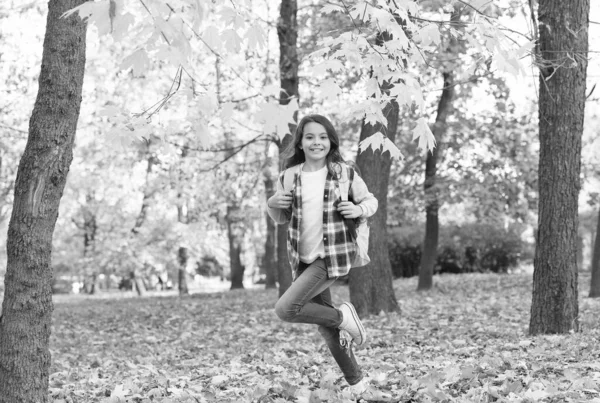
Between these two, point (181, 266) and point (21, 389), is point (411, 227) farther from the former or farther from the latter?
point (21, 389)

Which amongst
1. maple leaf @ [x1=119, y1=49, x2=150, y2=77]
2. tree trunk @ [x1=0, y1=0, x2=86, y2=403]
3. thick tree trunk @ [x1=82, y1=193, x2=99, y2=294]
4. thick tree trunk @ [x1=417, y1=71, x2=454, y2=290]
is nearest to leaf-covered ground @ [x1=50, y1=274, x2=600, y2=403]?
tree trunk @ [x1=0, y1=0, x2=86, y2=403]

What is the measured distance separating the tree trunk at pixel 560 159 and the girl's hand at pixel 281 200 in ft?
12.4

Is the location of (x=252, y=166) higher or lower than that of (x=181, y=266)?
higher

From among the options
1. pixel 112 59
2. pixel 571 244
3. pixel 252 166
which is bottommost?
pixel 571 244

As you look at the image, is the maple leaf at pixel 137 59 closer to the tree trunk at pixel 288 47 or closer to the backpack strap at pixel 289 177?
the backpack strap at pixel 289 177

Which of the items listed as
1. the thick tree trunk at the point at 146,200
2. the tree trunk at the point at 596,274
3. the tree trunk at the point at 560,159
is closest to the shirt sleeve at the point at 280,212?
the tree trunk at the point at 560,159

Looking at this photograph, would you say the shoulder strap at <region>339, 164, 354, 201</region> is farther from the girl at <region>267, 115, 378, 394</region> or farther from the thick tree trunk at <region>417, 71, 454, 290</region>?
the thick tree trunk at <region>417, 71, 454, 290</region>

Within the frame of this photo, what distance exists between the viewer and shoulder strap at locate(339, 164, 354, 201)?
4570mm

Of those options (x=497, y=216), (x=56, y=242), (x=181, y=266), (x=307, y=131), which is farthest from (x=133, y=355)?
(x=56, y=242)

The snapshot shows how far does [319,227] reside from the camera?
4539 mm

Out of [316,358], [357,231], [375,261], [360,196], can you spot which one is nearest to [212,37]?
[360,196]

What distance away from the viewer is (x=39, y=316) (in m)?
4.26

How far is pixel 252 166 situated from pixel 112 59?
411 cm

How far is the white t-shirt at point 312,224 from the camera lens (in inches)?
177
